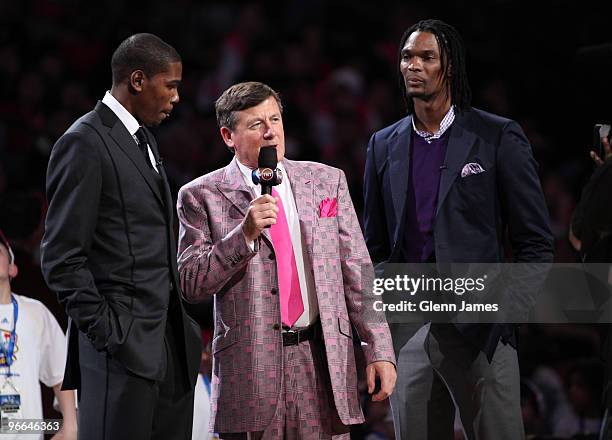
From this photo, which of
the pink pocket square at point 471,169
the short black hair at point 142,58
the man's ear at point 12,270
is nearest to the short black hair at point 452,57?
the pink pocket square at point 471,169

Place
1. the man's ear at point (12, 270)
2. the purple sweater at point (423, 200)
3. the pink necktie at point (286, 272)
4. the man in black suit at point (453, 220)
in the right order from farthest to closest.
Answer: the man's ear at point (12, 270) < the purple sweater at point (423, 200) < the man in black suit at point (453, 220) < the pink necktie at point (286, 272)

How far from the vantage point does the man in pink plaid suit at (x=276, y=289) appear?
3180 millimetres

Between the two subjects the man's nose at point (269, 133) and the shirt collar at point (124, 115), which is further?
the man's nose at point (269, 133)

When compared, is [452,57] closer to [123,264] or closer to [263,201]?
[263,201]

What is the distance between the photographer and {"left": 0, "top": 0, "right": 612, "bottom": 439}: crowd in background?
23.3 feet

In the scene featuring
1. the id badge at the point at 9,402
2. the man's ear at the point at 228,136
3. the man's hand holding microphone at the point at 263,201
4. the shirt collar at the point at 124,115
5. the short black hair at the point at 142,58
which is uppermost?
the short black hair at the point at 142,58

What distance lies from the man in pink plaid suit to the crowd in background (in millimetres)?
3354

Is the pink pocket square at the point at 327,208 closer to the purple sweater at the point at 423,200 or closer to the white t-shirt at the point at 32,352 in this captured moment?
the purple sweater at the point at 423,200

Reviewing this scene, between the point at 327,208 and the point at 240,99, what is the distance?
45 cm

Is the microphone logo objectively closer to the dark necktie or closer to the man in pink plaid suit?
the man in pink plaid suit

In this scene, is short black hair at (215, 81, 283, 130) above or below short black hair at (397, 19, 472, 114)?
below

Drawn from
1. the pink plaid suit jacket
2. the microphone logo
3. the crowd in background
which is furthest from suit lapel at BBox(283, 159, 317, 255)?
the crowd in background

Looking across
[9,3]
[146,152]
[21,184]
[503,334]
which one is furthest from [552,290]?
[9,3]

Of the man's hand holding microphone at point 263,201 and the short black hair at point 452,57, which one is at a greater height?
the short black hair at point 452,57
